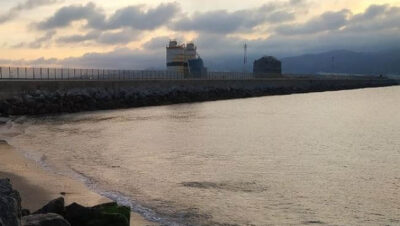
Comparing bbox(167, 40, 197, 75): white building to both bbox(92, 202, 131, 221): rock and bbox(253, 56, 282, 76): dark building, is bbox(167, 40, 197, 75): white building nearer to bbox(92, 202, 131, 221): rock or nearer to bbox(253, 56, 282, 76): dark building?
bbox(253, 56, 282, 76): dark building

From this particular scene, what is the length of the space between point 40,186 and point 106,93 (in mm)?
31648

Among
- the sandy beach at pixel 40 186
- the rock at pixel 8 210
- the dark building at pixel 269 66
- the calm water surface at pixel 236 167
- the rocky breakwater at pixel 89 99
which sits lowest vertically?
the calm water surface at pixel 236 167

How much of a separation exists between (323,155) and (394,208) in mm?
6873

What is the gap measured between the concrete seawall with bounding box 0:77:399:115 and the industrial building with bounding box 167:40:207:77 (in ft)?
28.5

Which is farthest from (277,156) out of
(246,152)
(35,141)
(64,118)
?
(64,118)

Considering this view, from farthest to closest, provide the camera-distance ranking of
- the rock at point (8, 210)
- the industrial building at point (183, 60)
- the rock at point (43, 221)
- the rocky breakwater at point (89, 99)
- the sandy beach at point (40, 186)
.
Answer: the industrial building at point (183, 60), the rocky breakwater at point (89, 99), the sandy beach at point (40, 186), the rock at point (43, 221), the rock at point (8, 210)

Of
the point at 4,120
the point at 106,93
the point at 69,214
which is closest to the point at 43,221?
the point at 69,214

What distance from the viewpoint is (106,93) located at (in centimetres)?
4225

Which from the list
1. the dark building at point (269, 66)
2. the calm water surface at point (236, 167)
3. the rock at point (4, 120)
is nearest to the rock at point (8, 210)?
the calm water surface at point (236, 167)

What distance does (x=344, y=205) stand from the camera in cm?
997

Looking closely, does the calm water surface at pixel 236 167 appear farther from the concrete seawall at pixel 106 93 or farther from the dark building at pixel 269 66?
the dark building at pixel 269 66

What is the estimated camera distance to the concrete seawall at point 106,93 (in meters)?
34.7

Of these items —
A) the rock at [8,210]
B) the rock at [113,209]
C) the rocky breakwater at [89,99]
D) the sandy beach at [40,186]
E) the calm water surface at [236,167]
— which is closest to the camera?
the rock at [8,210]

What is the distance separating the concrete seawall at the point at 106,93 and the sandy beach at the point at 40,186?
19.5 m
